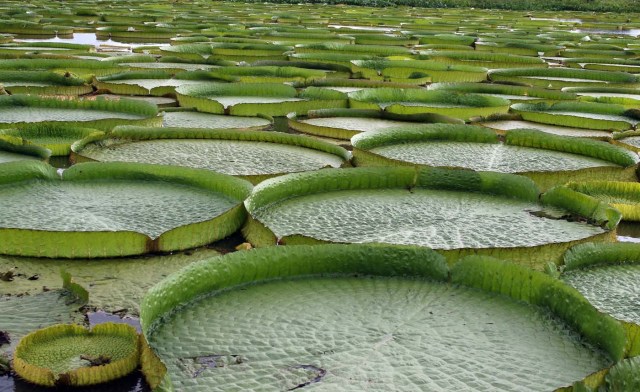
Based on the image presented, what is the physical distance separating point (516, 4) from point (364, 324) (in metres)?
28.8

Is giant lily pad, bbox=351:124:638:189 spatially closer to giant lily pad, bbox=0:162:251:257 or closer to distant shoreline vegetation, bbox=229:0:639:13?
giant lily pad, bbox=0:162:251:257

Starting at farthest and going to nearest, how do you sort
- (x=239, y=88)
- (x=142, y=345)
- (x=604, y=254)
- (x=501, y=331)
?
1. (x=239, y=88)
2. (x=604, y=254)
3. (x=501, y=331)
4. (x=142, y=345)

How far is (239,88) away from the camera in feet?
16.0

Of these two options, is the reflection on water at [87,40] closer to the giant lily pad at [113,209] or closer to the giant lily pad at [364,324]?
the giant lily pad at [113,209]

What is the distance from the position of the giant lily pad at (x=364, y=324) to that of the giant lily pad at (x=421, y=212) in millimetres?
217

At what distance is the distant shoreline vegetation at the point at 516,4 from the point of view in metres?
25.5

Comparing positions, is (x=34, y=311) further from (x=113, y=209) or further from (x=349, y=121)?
(x=349, y=121)

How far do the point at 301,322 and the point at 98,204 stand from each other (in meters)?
0.97

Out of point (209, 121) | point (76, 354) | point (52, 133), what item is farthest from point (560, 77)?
point (76, 354)

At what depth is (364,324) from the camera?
5.21 feet

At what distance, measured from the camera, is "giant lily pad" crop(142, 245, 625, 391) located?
139 centimetres

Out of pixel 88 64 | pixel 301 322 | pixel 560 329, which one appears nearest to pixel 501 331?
pixel 560 329

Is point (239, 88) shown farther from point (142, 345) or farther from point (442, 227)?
point (142, 345)

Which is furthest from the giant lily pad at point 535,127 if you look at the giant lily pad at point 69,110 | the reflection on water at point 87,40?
the reflection on water at point 87,40
